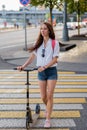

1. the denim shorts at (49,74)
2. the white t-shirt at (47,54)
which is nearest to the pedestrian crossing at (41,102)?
the denim shorts at (49,74)

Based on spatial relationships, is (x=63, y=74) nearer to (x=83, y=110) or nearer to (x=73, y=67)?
(x=73, y=67)

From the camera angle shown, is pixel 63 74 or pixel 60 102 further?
pixel 63 74

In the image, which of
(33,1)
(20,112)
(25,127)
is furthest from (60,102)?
(33,1)

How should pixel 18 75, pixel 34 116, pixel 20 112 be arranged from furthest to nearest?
pixel 18 75 < pixel 20 112 < pixel 34 116

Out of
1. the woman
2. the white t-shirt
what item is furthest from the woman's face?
the white t-shirt

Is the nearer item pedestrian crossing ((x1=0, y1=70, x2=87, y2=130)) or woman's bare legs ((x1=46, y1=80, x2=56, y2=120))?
woman's bare legs ((x1=46, y1=80, x2=56, y2=120))

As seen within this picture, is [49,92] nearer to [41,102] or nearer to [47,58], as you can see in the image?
[47,58]

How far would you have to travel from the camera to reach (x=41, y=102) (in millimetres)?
8891

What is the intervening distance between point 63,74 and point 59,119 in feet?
20.8

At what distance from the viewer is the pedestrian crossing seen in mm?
7175

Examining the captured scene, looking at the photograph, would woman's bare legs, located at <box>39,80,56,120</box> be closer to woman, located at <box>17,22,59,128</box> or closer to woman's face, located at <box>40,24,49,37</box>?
woman, located at <box>17,22,59,128</box>

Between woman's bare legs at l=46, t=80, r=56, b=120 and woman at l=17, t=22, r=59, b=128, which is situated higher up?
woman at l=17, t=22, r=59, b=128

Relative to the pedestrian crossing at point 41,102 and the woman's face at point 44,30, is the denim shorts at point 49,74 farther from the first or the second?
the pedestrian crossing at point 41,102

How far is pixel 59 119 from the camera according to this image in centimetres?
742
